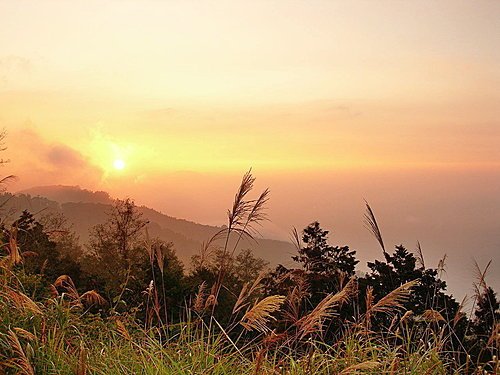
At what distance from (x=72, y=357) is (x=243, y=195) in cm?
173

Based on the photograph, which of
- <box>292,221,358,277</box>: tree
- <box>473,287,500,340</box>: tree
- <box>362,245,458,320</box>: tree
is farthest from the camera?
<box>292,221,358,277</box>: tree

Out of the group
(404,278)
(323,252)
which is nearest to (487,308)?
(404,278)

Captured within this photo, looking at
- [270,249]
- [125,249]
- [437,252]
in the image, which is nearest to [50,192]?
[270,249]

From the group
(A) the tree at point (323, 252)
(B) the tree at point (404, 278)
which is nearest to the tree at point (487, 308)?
(B) the tree at point (404, 278)

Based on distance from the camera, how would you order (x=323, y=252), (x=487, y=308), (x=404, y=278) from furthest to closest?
(x=323, y=252) → (x=404, y=278) → (x=487, y=308)

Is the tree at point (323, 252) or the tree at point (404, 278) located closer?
the tree at point (404, 278)

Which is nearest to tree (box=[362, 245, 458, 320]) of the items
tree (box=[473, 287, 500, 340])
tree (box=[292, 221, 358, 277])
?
tree (box=[473, 287, 500, 340])

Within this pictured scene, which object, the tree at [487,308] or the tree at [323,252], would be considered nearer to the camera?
the tree at [487,308]

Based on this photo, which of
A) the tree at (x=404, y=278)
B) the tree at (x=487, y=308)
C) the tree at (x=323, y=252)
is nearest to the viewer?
the tree at (x=487, y=308)

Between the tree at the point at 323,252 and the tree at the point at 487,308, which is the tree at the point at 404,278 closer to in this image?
the tree at the point at 487,308

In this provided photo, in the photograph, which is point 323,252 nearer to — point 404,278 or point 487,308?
point 404,278

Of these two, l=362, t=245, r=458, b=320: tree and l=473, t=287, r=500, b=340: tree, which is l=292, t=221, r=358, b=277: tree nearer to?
l=362, t=245, r=458, b=320: tree

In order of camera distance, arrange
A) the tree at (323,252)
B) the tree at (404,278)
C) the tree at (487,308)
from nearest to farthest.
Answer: the tree at (487,308), the tree at (404,278), the tree at (323,252)

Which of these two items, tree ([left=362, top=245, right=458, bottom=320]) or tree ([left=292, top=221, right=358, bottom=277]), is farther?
tree ([left=292, top=221, right=358, bottom=277])
